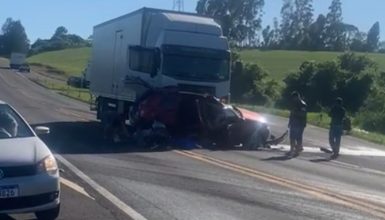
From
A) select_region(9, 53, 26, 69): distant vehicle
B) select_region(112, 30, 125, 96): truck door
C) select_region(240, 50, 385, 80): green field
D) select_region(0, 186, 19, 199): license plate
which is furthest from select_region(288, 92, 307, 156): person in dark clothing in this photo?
select_region(9, 53, 26, 69): distant vehicle

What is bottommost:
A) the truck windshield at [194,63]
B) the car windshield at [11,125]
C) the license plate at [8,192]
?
the license plate at [8,192]

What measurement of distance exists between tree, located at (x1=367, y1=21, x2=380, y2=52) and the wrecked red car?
15097 cm

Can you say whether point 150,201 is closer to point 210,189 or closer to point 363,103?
point 210,189

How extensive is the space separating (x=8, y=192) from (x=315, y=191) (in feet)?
21.3

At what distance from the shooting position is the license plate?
10.1m

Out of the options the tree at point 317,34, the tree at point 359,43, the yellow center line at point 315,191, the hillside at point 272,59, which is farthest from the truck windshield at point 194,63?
the tree at point 359,43

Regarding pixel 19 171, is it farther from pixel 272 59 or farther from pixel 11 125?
pixel 272 59

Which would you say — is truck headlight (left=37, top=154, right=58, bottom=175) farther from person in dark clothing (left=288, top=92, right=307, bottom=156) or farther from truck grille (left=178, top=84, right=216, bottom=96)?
truck grille (left=178, top=84, right=216, bottom=96)

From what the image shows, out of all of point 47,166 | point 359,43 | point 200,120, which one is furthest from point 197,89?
point 359,43

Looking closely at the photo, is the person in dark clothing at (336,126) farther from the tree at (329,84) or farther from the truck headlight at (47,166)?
the tree at (329,84)

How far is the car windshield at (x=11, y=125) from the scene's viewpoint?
11.6m

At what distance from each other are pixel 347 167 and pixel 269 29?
142m

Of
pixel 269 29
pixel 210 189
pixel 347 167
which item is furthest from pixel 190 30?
pixel 269 29

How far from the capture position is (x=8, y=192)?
10.1 meters
